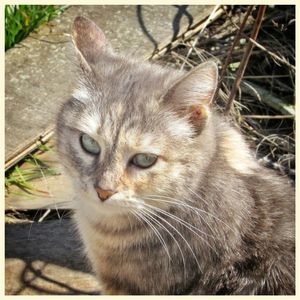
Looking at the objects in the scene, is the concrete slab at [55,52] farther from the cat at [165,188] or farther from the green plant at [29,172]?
the cat at [165,188]

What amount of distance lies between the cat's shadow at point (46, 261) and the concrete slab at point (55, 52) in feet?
1.53

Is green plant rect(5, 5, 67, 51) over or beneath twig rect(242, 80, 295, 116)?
over

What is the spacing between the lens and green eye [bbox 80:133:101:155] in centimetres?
208

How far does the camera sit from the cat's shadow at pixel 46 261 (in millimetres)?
2734

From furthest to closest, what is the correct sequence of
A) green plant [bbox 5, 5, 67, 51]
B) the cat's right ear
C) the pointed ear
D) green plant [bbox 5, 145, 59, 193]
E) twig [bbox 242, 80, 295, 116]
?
green plant [bbox 5, 5, 67, 51], twig [bbox 242, 80, 295, 116], green plant [bbox 5, 145, 59, 193], the cat's right ear, the pointed ear

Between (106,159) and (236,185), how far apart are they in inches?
20.8

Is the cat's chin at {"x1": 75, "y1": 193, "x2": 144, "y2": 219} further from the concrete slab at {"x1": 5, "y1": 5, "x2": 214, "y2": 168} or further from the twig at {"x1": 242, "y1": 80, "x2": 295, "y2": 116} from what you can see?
the twig at {"x1": 242, "y1": 80, "x2": 295, "y2": 116}

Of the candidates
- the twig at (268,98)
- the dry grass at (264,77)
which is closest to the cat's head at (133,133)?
the dry grass at (264,77)

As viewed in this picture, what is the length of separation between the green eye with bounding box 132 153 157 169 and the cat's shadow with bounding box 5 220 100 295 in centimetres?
94

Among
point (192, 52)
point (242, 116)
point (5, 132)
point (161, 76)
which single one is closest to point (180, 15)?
point (192, 52)

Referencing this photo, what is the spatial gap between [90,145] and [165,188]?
30 centimetres

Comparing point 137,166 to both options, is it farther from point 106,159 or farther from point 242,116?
point 242,116

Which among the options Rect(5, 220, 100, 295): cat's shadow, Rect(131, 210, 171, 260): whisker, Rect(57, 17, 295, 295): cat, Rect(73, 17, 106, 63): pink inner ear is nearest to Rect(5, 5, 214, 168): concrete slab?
Rect(5, 220, 100, 295): cat's shadow

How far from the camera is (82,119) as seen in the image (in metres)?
2.11
